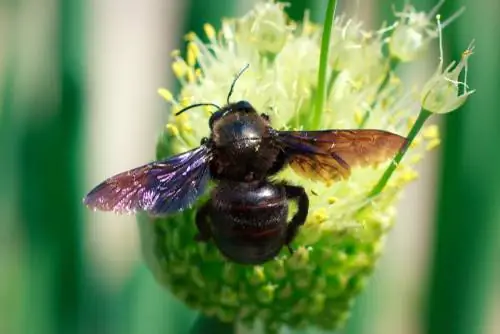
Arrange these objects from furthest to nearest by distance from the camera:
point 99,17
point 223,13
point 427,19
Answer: point 99,17, point 223,13, point 427,19

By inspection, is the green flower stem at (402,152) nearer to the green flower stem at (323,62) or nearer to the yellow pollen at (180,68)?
the green flower stem at (323,62)

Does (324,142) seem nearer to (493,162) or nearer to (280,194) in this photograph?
(280,194)

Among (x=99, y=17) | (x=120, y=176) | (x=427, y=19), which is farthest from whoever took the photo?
(x=99, y=17)

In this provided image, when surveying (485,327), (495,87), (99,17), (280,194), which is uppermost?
(99,17)

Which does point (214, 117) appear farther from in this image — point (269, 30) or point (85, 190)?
point (85, 190)

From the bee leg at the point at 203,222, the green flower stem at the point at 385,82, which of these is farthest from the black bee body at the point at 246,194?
the green flower stem at the point at 385,82

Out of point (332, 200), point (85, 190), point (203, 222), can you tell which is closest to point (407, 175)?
point (332, 200)

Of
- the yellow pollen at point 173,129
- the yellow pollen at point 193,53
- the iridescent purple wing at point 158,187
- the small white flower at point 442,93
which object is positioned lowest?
the iridescent purple wing at point 158,187

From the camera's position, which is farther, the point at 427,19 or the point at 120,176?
the point at 427,19

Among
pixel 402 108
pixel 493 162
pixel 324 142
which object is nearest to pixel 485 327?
pixel 493 162
